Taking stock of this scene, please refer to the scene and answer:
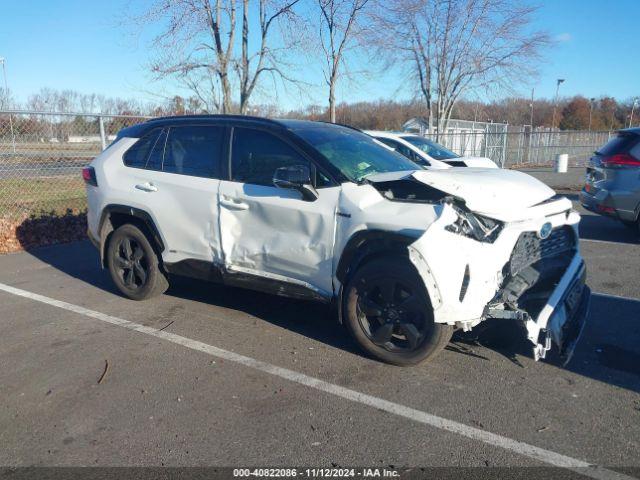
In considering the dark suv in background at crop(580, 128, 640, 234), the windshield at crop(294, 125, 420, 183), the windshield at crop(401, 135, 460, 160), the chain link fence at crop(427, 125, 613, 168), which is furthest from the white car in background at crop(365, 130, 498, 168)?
the chain link fence at crop(427, 125, 613, 168)

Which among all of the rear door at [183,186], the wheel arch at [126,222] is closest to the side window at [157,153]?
the rear door at [183,186]

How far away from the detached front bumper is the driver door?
1.55 m

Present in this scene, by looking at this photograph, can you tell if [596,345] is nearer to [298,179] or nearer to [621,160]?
[298,179]

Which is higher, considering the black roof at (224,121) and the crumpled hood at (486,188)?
the black roof at (224,121)

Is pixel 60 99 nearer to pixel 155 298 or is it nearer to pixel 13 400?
pixel 155 298

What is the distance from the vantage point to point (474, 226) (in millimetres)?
3623

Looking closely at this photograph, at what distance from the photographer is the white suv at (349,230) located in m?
3.65

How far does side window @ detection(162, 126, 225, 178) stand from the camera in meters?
4.95

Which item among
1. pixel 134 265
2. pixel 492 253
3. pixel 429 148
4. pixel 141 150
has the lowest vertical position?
pixel 134 265

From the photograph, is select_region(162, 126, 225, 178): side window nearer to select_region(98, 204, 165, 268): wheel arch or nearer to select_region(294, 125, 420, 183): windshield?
select_region(98, 204, 165, 268): wheel arch

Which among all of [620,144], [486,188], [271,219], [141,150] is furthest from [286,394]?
[620,144]

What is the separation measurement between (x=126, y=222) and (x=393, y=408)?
3565mm

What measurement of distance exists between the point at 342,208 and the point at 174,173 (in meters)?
1.94

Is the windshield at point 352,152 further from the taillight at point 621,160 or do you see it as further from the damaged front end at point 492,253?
the taillight at point 621,160
